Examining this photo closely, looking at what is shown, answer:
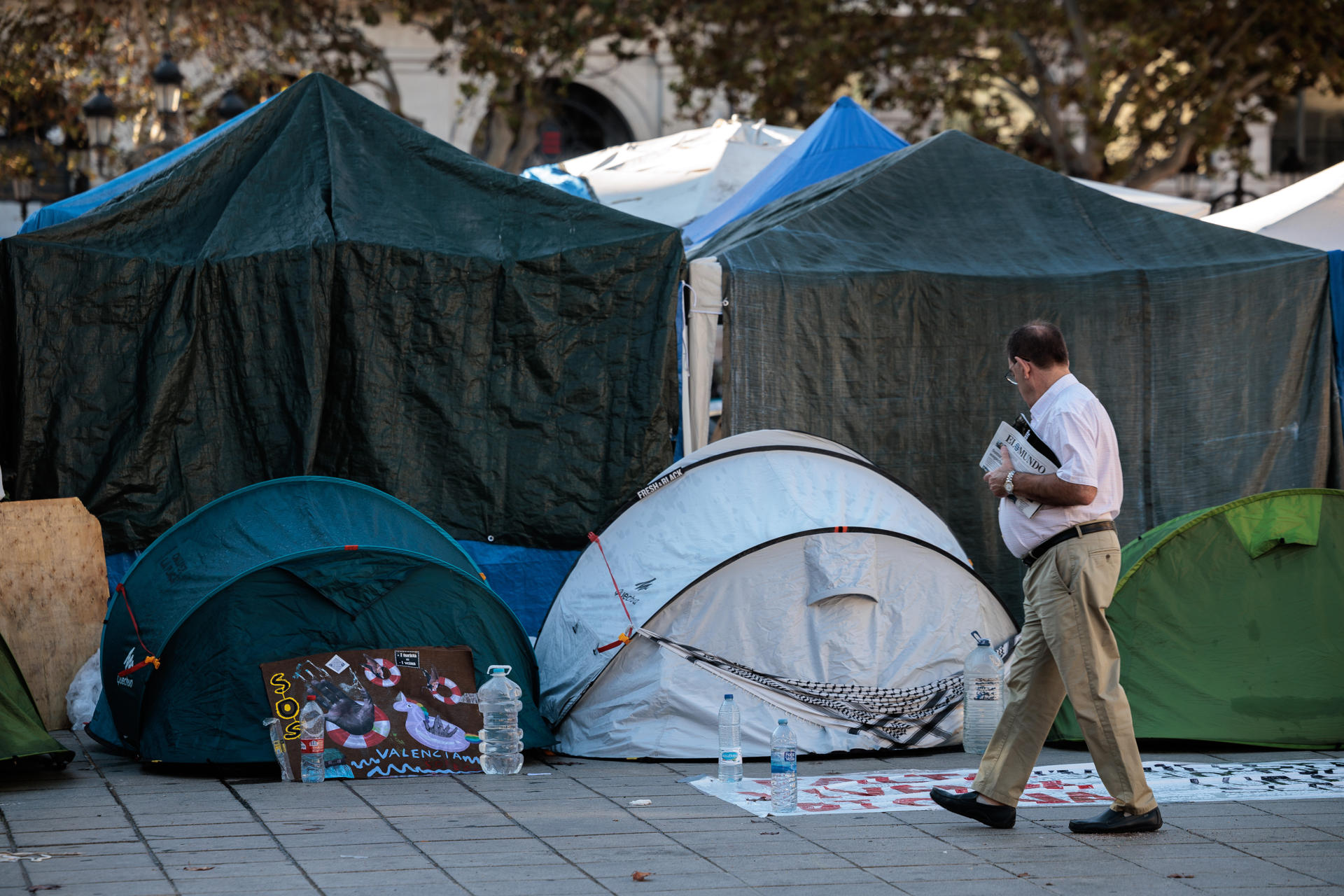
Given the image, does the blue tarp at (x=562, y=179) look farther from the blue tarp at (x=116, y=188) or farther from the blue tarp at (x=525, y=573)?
the blue tarp at (x=525, y=573)

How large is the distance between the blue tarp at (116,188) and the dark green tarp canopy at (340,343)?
0.32 meters

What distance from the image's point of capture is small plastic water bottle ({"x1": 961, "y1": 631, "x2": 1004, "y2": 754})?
21.5 ft

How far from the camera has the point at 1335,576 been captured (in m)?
6.91

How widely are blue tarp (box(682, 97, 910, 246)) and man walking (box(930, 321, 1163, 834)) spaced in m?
5.75

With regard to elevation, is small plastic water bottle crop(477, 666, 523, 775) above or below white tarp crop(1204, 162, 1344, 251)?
below

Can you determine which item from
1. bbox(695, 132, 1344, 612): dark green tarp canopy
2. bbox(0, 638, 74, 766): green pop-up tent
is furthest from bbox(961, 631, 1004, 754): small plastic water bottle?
bbox(0, 638, 74, 766): green pop-up tent

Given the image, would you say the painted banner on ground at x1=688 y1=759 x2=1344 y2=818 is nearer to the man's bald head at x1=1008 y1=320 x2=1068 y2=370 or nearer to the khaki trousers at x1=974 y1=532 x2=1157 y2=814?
the khaki trousers at x1=974 y1=532 x2=1157 y2=814

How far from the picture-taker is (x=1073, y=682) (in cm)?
500

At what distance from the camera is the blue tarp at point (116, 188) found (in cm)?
836

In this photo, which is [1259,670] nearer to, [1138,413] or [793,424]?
[1138,413]

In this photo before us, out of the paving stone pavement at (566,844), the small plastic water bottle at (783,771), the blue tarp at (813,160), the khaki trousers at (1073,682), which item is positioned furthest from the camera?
the blue tarp at (813,160)

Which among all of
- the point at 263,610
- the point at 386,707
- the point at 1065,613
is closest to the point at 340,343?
the point at 263,610

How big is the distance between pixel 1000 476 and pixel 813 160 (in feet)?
20.9

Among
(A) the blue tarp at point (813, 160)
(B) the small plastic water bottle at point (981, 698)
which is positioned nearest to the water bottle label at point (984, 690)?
(B) the small plastic water bottle at point (981, 698)
